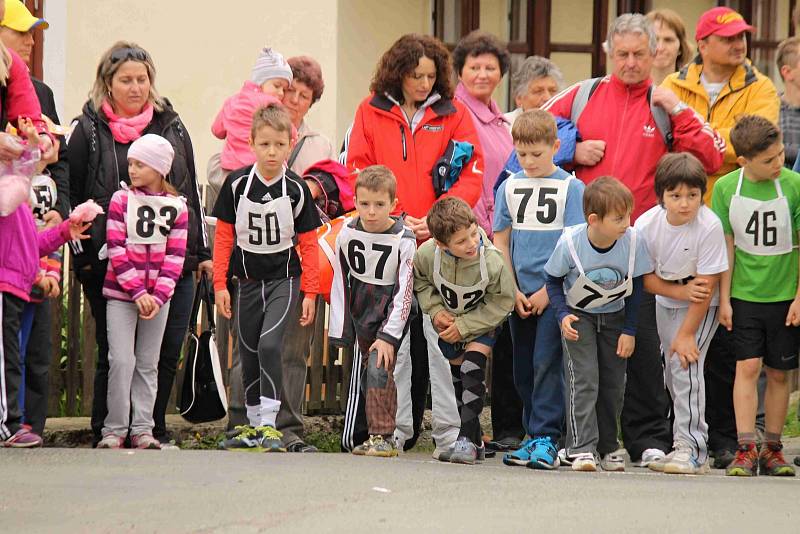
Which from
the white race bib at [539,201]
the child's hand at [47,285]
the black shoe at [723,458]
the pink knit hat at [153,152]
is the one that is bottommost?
the black shoe at [723,458]

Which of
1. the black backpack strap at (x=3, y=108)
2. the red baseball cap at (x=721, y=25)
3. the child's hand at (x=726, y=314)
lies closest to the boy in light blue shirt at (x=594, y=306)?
the child's hand at (x=726, y=314)

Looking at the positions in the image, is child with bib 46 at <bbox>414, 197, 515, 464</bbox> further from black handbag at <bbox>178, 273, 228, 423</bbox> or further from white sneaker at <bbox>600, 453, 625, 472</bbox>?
black handbag at <bbox>178, 273, 228, 423</bbox>

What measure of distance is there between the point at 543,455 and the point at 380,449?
2.84ft

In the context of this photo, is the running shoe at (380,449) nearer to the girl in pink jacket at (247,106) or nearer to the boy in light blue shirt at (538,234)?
the boy in light blue shirt at (538,234)

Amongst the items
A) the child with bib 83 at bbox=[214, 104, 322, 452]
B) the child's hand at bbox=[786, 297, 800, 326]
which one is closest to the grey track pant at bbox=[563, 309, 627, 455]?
the child's hand at bbox=[786, 297, 800, 326]

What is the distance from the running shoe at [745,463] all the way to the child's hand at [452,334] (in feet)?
4.88

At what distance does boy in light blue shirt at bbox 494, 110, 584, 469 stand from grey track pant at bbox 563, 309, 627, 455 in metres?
0.17

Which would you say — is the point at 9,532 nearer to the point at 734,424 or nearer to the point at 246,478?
the point at 246,478

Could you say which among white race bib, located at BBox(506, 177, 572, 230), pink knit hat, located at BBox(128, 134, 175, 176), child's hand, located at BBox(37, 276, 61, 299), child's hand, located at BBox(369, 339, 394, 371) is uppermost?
pink knit hat, located at BBox(128, 134, 175, 176)

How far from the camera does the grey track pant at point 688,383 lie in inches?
306

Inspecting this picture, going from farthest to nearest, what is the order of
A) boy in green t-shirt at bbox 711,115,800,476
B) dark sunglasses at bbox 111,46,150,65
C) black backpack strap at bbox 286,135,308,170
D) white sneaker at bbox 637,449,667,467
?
black backpack strap at bbox 286,135,308,170
dark sunglasses at bbox 111,46,150,65
white sneaker at bbox 637,449,667,467
boy in green t-shirt at bbox 711,115,800,476

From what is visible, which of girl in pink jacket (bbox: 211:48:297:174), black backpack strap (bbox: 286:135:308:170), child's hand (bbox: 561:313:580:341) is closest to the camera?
child's hand (bbox: 561:313:580:341)

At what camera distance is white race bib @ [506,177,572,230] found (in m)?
7.99

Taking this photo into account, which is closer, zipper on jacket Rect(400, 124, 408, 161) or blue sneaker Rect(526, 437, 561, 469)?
blue sneaker Rect(526, 437, 561, 469)
